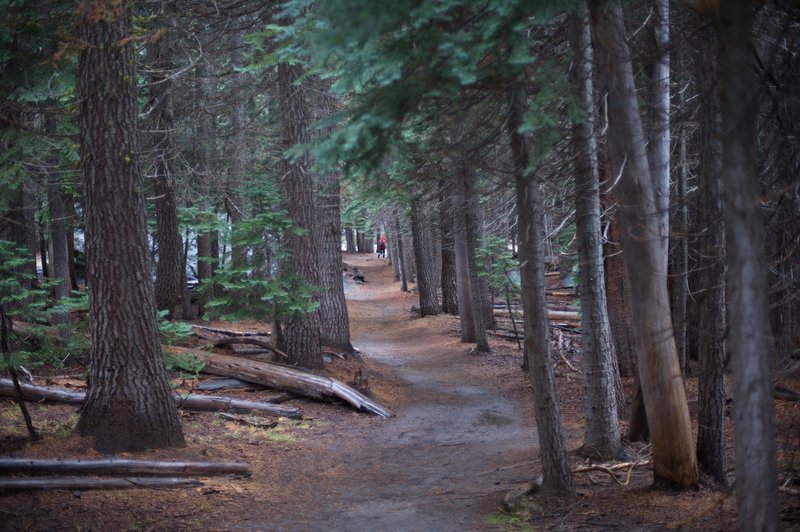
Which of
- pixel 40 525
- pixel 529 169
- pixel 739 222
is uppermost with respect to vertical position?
pixel 529 169

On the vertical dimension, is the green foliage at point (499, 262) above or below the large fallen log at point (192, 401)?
above

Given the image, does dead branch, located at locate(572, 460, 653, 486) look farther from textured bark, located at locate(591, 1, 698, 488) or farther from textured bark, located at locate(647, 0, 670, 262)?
textured bark, located at locate(647, 0, 670, 262)

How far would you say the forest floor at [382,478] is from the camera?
6492 mm

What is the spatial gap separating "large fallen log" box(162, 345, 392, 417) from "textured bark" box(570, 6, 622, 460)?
508 cm

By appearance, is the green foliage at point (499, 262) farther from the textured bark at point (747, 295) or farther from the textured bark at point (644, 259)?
the textured bark at point (747, 295)

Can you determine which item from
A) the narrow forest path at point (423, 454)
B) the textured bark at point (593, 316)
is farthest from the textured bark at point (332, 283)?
the textured bark at point (593, 316)

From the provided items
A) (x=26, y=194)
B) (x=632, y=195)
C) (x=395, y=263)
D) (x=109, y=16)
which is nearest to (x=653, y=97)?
(x=632, y=195)

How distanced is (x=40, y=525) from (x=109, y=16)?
17.1 feet

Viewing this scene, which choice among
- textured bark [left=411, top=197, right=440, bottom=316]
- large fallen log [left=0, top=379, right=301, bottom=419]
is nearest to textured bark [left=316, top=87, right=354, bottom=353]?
large fallen log [left=0, top=379, right=301, bottom=419]

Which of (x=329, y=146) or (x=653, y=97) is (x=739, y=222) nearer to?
(x=329, y=146)

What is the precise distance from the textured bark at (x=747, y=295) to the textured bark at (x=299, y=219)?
10.3 meters

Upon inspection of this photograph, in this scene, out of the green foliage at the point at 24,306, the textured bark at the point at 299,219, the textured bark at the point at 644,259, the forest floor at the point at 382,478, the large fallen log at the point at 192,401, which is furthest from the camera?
the textured bark at the point at 299,219

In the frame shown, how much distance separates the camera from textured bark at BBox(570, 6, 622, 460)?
26.6ft

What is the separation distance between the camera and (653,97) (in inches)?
320
